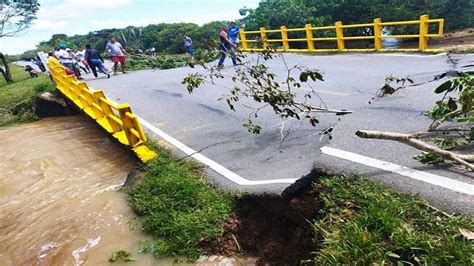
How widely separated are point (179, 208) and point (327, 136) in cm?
251

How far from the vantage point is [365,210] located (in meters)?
3.31

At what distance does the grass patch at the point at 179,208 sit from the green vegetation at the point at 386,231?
1.43 metres

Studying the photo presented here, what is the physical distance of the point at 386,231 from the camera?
3.04m

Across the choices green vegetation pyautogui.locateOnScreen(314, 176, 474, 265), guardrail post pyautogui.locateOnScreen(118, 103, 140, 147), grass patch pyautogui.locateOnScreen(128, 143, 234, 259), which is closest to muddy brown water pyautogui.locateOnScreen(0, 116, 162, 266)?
grass patch pyautogui.locateOnScreen(128, 143, 234, 259)

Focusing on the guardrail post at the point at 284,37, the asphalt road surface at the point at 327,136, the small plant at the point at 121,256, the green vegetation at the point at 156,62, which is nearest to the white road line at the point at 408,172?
the asphalt road surface at the point at 327,136

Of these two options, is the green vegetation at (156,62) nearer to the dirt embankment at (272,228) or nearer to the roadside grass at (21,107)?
the roadside grass at (21,107)

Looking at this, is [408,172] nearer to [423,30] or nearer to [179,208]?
[179,208]

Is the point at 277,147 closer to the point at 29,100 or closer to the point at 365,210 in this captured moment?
the point at 365,210

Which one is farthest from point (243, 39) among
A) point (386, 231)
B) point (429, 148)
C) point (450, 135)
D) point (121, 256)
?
point (386, 231)

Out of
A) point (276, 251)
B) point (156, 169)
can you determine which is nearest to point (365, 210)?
point (276, 251)

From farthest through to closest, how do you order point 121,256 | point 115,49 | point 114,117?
1. point 115,49
2. point 114,117
3. point 121,256

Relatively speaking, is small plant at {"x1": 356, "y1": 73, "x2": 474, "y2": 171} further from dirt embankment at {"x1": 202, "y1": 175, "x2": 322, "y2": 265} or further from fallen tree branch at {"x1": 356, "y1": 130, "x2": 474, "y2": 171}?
dirt embankment at {"x1": 202, "y1": 175, "x2": 322, "y2": 265}

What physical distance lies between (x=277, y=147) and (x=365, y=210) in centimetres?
267

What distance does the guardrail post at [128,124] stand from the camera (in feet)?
20.7
